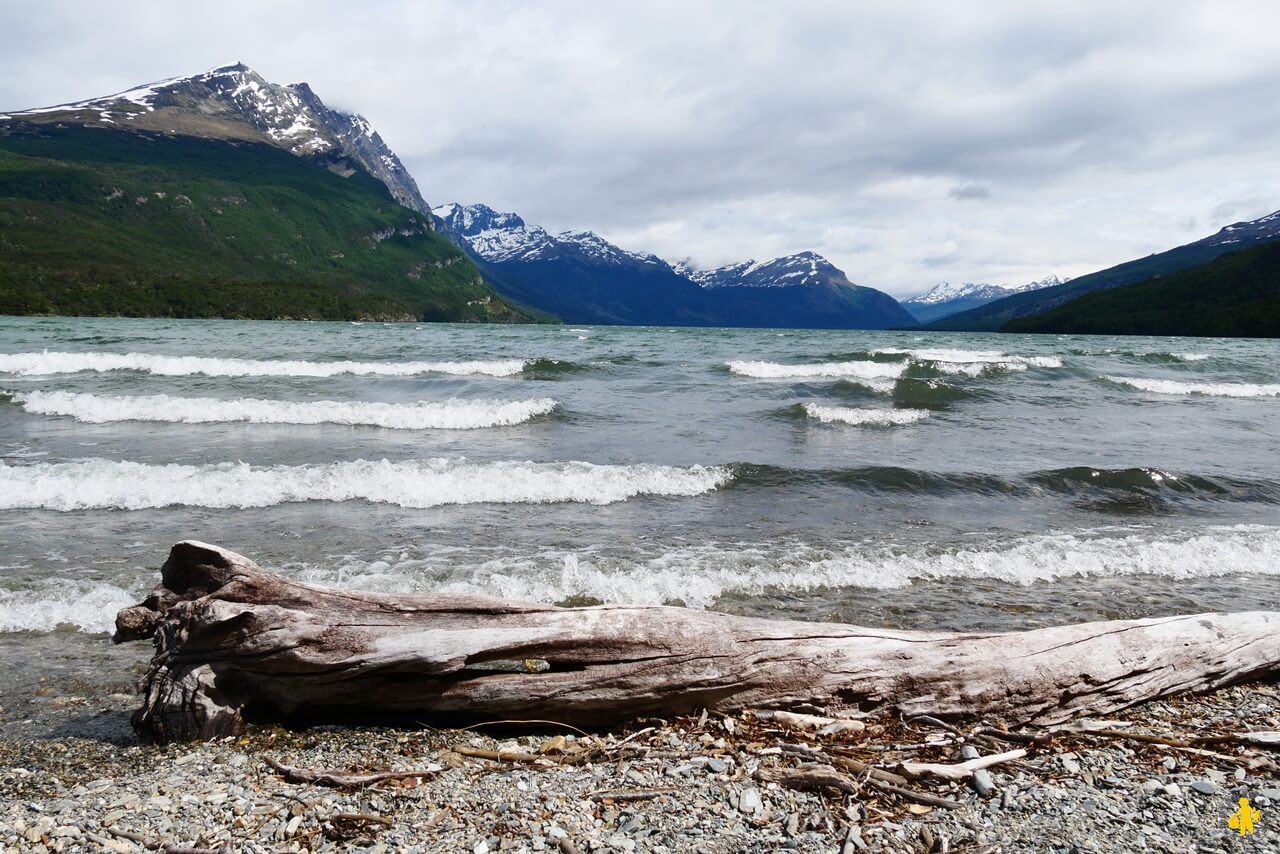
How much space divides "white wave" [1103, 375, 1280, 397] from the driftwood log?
98.9ft

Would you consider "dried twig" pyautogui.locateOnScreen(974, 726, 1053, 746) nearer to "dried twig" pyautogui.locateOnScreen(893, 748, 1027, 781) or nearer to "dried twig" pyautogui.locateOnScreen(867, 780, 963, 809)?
"dried twig" pyautogui.locateOnScreen(893, 748, 1027, 781)

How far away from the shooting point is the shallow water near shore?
7.12 m

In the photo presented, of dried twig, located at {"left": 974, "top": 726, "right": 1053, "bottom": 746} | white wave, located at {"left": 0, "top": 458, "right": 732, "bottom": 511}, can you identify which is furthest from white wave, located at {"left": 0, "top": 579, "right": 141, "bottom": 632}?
dried twig, located at {"left": 974, "top": 726, "right": 1053, "bottom": 746}

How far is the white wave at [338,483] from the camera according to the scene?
31.6 ft

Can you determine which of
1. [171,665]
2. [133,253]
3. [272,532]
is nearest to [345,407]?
[272,532]

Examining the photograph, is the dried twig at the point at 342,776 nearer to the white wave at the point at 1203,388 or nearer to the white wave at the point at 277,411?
the white wave at the point at 277,411

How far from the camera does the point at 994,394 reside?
24328 mm

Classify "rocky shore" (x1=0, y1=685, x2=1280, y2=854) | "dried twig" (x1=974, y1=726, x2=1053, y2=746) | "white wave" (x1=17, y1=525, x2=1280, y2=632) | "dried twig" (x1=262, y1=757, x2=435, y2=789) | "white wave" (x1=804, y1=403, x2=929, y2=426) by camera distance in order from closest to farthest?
"rocky shore" (x1=0, y1=685, x2=1280, y2=854)
"dried twig" (x1=262, y1=757, x2=435, y2=789)
"dried twig" (x1=974, y1=726, x2=1053, y2=746)
"white wave" (x1=17, y1=525, x2=1280, y2=632)
"white wave" (x1=804, y1=403, x2=929, y2=426)

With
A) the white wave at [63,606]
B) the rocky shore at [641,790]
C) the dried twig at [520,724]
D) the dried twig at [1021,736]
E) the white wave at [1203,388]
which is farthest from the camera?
the white wave at [1203,388]

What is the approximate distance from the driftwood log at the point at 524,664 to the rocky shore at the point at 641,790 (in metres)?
0.16

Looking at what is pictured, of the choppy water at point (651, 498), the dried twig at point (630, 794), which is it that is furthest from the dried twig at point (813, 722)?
the choppy water at point (651, 498)

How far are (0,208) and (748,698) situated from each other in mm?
227793

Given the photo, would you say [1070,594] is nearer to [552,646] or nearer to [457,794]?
[552,646]

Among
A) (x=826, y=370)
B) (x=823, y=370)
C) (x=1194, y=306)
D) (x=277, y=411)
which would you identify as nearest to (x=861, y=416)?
(x=823, y=370)
